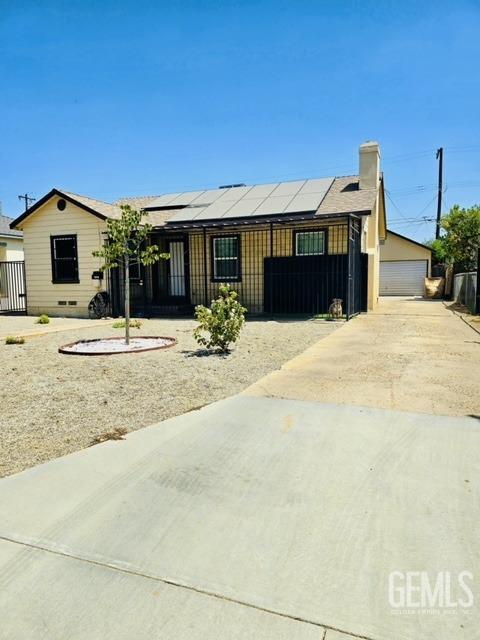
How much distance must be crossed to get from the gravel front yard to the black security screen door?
7262 millimetres

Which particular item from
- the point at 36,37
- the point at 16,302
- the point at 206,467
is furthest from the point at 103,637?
the point at 16,302

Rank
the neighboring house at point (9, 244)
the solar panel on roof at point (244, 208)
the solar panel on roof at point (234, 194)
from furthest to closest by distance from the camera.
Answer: the neighboring house at point (9, 244) < the solar panel on roof at point (234, 194) < the solar panel on roof at point (244, 208)

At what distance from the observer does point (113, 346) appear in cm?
839

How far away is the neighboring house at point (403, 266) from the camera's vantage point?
29562 millimetres

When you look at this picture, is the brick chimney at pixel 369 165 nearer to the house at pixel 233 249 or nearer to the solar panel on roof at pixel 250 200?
the house at pixel 233 249

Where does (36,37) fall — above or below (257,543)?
above

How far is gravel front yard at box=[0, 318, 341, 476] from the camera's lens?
3.85 metres

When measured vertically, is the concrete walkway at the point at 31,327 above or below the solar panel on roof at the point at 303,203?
below

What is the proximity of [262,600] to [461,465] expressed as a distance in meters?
1.90

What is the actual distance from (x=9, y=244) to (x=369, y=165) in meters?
16.6

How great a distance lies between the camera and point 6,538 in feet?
7.84

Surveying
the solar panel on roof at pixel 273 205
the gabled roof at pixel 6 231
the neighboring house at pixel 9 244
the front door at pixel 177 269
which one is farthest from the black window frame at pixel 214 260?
the neighboring house at pixel 9 244

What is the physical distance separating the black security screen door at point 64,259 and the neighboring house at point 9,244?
229 inches

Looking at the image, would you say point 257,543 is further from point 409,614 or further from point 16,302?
point 16,302
